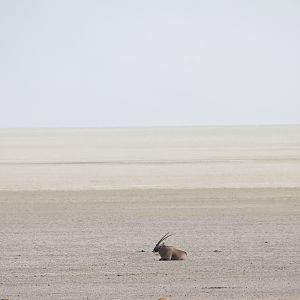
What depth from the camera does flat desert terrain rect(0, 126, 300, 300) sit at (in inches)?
612

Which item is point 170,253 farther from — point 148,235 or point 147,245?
point 148,235

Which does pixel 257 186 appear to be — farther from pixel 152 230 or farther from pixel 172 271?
pixel 172 271

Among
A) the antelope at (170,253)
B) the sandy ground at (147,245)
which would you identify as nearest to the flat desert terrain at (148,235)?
the sandy ground at (147,245)

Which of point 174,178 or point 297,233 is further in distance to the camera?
point 174,178

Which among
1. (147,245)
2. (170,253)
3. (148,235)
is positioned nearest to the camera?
(170,253)

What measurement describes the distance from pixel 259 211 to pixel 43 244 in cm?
791

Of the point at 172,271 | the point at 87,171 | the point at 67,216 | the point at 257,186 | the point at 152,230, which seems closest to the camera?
the point at 172,271

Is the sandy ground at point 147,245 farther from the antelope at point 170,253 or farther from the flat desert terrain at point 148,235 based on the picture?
the antelope at point 170,253

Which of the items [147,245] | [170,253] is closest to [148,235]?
[147,245]

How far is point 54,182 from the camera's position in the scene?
130 feet

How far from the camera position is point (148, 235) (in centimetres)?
2241

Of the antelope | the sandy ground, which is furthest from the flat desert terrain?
the antelope

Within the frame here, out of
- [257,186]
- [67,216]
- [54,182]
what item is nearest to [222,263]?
[67,216]

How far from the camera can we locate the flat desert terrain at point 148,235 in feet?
51.0
